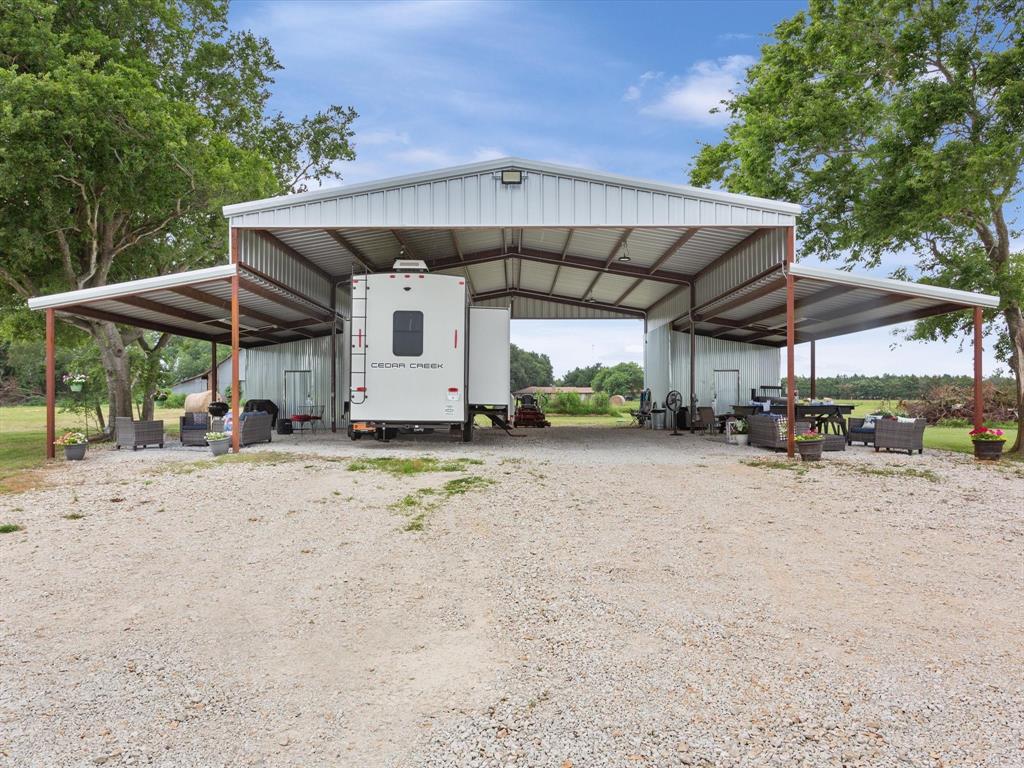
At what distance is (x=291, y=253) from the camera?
51.6 ft

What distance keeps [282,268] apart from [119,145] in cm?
520

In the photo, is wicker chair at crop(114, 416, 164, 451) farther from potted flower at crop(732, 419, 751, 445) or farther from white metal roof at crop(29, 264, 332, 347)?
potted flower at crop(732, 419, 751, 445)

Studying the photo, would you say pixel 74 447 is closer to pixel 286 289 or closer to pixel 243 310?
pixel 243 310

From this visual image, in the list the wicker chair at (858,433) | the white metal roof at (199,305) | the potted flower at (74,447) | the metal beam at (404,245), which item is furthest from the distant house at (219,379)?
the wicker chair at (858,433)

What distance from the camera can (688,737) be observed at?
2.65m

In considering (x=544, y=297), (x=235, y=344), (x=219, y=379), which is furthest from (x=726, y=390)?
(x=219, y=379)

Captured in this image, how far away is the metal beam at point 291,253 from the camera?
13961 mm

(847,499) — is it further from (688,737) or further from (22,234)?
(22,234)

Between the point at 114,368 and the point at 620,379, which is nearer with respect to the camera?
the point at 114,368

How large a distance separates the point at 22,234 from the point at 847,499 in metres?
17.9

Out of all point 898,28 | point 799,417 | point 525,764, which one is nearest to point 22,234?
point 525,764

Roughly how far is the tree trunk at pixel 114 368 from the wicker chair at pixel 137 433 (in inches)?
131

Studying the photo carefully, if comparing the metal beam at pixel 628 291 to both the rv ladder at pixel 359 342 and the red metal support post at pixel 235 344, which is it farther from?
the red metal support post at pixel 235 344

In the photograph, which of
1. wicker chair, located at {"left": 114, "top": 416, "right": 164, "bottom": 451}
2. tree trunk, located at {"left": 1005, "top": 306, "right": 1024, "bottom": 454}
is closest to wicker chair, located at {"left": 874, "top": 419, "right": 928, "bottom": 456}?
tree trunk, located at {"left": 1005, "top": 306, "right": 1024, "bottom": 454}
